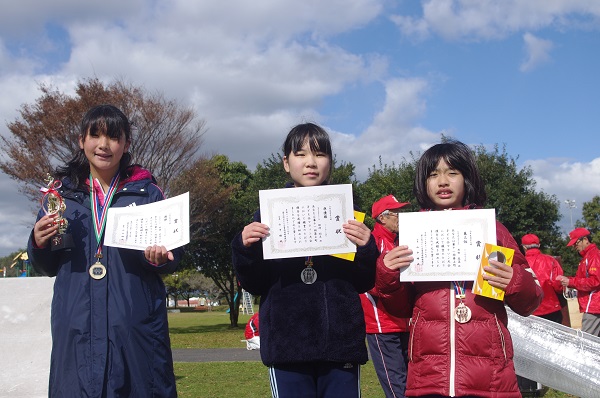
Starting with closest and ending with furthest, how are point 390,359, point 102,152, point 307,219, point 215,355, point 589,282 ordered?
point 307,219
point 102,152
point 390,359
point 589,282
point 215,355

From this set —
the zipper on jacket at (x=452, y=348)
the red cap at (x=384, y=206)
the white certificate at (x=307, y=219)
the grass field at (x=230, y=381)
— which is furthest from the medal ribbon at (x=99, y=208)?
the grass field at (x=230, y=381)

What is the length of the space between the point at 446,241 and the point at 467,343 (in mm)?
495

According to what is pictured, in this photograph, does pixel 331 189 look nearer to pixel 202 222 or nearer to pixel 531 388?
pixel 531 388

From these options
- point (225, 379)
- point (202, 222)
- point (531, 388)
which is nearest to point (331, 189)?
point (531, 388)

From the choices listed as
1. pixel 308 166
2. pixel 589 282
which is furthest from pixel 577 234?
pixel 308 166

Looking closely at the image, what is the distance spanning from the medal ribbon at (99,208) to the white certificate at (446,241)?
1.46 metres

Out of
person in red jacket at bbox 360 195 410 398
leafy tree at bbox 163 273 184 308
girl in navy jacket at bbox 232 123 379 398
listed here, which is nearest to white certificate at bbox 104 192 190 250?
girl in navy jacket at bbox 232 123 379 398

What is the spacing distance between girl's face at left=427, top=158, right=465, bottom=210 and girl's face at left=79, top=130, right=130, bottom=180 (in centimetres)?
166

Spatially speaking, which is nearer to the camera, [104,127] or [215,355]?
[104,127]

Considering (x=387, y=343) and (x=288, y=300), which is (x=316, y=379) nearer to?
(x=288, y=300)

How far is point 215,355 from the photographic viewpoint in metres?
14.4

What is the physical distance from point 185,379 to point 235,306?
18.4 m

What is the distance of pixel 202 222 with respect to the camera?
88.2 ft

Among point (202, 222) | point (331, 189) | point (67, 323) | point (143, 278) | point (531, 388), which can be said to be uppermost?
point (202, 222)
